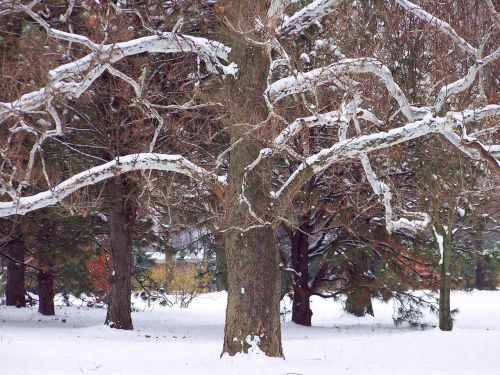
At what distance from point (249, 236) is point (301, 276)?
850cm

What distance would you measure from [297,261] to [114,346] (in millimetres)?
7233

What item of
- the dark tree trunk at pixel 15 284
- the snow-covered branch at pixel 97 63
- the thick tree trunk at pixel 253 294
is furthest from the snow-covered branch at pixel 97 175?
the dark tree trunk at pixel 15 284

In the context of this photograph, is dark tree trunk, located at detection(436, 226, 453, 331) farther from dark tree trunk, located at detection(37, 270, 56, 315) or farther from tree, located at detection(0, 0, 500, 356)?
dark tree trunk, located at detection(37, 270, 56, 315)

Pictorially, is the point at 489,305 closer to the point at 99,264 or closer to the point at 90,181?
the point at 99,264

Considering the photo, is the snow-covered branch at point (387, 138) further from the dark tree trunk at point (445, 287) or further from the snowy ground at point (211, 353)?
the dark tree trunk at point (445, 287)

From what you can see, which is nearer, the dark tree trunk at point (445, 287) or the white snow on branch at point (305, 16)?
the white snow on branch at point (305, 16)

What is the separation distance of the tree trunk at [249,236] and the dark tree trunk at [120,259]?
5.68 metres

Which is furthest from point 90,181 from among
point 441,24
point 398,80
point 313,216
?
point 313,216

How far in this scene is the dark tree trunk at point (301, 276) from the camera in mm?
16641

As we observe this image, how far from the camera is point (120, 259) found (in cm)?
1417

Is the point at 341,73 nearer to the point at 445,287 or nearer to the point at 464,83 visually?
the point at 464,83

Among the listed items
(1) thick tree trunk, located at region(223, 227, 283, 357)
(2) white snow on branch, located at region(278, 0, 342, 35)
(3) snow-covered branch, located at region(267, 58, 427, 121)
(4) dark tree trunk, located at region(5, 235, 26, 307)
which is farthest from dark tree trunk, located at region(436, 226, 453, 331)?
(4) dark tree trunk, located at region(5, 235, 26, 307)

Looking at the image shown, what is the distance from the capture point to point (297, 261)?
54.9 feet

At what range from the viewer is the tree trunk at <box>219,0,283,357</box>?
27.6 feet
